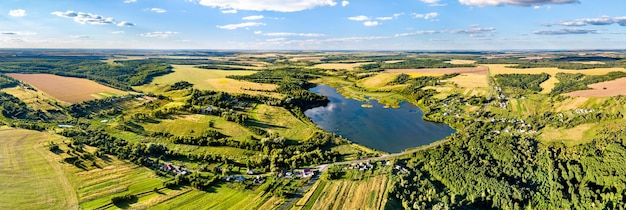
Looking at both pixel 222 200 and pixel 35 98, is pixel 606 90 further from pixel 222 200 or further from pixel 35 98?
pixel 35 98

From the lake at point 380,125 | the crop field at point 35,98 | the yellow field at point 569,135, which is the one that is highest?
the crop field at point 35,98

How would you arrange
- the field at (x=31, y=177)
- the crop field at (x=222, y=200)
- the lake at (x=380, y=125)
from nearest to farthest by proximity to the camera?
the field at (x=31, y=177)
the crop field at (x=222, y=200)
the lake at (x=380, y=125)

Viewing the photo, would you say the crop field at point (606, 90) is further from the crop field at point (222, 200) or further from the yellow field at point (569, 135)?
the crop field at point (222, 200)

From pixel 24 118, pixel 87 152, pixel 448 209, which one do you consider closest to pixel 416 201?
pixel 448 209

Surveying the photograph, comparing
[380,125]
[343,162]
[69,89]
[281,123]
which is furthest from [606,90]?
[69,89]

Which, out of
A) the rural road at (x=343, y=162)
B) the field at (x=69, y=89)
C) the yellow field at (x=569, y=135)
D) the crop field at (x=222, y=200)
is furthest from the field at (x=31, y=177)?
the yellow field at (x=569, y=135)
